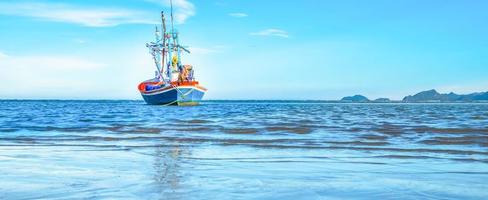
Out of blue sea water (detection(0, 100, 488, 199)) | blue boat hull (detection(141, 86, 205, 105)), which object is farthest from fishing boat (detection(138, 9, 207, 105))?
blue sea water (detection(0, 100, 488, 199))

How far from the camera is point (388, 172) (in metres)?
8.75

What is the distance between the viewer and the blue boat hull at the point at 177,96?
3413 inches

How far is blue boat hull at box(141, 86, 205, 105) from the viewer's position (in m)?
86.7

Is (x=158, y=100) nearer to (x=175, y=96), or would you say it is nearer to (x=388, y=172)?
(x=175, y=96)

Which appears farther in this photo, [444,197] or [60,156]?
[60,156]

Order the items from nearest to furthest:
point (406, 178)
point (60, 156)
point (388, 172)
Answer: point (406, 178) → point (388, 172) → point (60, 156)

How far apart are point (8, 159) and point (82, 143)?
15.6 ft

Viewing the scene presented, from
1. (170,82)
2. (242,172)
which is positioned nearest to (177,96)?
(170,82)

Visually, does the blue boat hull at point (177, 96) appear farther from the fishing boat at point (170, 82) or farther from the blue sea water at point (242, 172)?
the blue sea water at point (242, 172)

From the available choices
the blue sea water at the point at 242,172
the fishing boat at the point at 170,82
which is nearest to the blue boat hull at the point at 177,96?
the fishing boat at the point at 170,82

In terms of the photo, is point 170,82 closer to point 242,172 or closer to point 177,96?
point 177,96

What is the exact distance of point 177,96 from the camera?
86.6 m

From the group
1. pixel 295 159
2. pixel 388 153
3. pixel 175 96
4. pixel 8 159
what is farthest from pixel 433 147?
pixel 175 96

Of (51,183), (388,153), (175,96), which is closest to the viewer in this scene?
(51,183)
